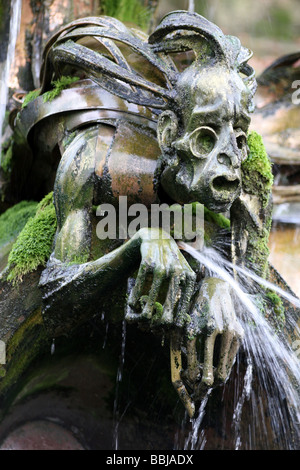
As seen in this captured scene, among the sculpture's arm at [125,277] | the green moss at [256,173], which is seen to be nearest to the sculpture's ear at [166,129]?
the sculpture's arm at [125,277]

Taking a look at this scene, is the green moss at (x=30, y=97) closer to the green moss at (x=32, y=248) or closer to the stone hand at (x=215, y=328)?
the green moss at (x=32, y=248)

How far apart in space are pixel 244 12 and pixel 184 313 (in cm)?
543

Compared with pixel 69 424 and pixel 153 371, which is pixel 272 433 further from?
pixel 69 424

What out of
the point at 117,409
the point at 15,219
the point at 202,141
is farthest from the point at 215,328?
the point at 15,219

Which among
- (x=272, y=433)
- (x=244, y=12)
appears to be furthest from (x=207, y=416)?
(x=244, y=12)

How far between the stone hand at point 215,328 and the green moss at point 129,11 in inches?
89.8

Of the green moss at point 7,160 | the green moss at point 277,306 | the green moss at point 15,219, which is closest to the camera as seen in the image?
the green moss at point 277,306

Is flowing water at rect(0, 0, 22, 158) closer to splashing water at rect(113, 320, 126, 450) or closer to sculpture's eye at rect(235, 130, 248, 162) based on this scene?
splashing water at rect(113, 320, 126, 450)

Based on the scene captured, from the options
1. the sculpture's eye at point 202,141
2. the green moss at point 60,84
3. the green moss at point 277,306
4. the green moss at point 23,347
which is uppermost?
the green moss at point 60,84

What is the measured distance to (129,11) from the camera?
14.7ft

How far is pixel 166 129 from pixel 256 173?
53cm

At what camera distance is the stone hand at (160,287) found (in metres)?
2.51

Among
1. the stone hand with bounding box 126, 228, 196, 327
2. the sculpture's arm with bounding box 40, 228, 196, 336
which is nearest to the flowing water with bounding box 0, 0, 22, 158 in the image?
the sculpture's arm with bounding box 40, 228, 196, 336

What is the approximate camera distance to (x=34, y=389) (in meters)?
3.59
